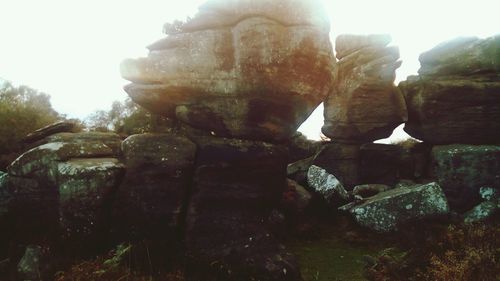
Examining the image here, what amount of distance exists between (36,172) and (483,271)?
11.2 m

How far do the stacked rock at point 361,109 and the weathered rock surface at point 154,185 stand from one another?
10.6 m

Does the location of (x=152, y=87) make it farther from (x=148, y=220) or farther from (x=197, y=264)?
(x=197, y=264)

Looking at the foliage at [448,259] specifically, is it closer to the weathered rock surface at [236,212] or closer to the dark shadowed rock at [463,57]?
the weathered rock surface at [236,212]

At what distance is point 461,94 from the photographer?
1589 centimetres

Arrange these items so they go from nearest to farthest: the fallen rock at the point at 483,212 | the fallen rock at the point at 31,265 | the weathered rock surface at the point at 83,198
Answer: the fallen rock at the point at 31,265 < the weathered rock surface at the point at 83,198 < the fallen rock at the point at 483,212

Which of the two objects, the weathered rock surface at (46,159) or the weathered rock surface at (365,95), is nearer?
the weathered rock surface at (46,159)

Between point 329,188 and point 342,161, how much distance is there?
19.1ft

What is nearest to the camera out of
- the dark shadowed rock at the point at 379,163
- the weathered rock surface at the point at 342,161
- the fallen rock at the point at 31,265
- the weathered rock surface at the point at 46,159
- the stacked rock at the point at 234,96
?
the fallen rock at the point at 31,265

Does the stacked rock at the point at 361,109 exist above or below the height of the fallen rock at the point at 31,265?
above

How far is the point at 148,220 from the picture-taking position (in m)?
9.83

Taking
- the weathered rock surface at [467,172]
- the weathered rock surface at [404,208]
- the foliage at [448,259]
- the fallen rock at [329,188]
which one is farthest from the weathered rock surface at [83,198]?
the weathered rock surface at [467,172]

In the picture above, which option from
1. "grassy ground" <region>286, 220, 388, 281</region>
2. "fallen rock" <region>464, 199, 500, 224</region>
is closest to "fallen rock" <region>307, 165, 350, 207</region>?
"grassy ground" <region>286, 220, 388, 281</region>

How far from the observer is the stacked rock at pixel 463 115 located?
595 inches

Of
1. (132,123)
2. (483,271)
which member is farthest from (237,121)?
(132,123)
